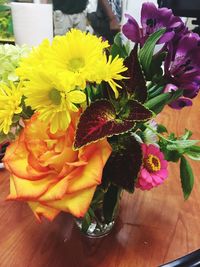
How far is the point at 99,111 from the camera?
41cm

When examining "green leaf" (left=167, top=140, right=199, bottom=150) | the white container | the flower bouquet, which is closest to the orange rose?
the flower bouquet

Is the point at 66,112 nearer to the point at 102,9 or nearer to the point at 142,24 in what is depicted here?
the point at 142,24

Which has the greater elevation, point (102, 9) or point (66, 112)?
point (66, 112)

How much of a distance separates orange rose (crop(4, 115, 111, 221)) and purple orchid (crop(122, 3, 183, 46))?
0.19 meters

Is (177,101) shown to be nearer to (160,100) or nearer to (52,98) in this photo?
(160,100)

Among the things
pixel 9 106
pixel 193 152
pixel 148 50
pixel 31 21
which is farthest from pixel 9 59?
pixel 31 21

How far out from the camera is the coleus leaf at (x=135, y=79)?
43 centimetres

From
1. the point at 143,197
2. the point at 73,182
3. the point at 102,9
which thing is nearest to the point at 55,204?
the point at 73,182

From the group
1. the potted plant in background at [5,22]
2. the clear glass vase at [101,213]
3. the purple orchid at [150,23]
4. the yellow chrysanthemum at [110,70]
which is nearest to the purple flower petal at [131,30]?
the purple orchid at [150,23]

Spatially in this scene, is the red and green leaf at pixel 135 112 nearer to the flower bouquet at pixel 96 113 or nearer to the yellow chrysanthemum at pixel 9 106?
the flower bouquet at pixel 96 113

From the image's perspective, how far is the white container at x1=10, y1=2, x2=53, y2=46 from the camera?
1.10m

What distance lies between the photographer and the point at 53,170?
42cm

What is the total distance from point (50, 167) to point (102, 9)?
4.38 ft

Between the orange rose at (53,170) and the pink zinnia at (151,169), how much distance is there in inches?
2.7
